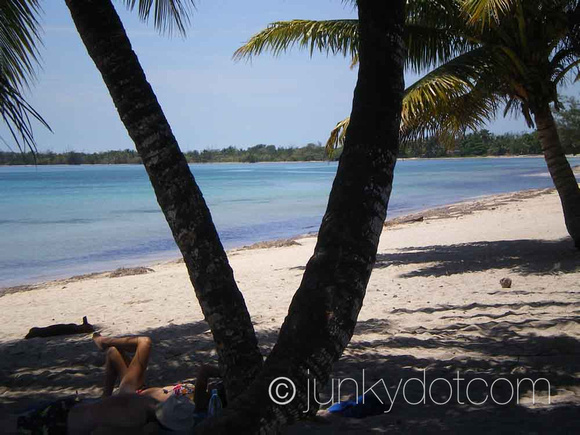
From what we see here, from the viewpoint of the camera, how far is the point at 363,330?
626cm

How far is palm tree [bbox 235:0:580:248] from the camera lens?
348 inches

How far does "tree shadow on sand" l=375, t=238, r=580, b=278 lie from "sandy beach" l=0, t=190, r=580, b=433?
0.11 ft

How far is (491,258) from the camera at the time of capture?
33.7 ft

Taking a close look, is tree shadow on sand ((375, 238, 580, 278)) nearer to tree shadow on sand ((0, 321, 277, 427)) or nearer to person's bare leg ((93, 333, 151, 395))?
tree shadow on sand ((0, 321, 277, 427))

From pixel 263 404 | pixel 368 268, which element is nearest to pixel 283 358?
pixel 263 404

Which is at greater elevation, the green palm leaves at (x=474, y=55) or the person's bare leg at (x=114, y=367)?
the green palm leaves at (x=474, y=55)

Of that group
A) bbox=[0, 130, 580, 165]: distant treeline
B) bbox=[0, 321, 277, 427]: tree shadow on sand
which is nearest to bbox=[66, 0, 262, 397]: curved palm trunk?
bbox=[0, 321, 277, 427]: tree shadow on sand

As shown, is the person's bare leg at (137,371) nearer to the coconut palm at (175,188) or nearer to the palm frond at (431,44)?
the coconut palm at (175,188)

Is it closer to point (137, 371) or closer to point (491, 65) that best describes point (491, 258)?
point (491, 65)

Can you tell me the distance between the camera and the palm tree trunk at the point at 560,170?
9336 mm

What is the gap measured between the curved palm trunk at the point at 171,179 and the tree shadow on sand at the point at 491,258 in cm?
644

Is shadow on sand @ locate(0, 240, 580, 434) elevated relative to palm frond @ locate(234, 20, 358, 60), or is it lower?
lower

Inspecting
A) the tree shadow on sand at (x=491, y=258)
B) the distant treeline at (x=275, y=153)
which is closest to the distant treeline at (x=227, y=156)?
the distant treeline at (x=275, y=153)

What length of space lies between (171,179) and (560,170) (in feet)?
25.9
